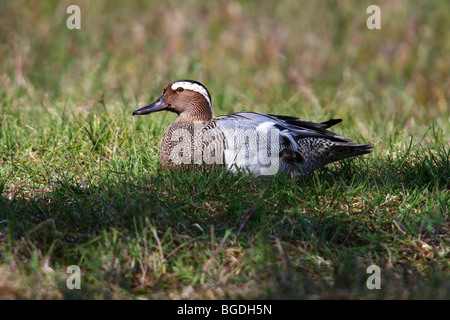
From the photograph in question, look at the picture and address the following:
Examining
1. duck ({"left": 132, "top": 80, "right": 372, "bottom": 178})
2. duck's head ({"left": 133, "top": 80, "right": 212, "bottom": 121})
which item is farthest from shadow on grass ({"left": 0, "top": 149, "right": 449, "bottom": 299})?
duck's head ({"left": 133, "top": 80, "right": 212, "bottom": 121})

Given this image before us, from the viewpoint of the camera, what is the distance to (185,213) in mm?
3268

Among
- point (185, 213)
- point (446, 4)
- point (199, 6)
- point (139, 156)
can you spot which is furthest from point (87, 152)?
point (446, 4)

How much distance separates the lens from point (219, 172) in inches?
142

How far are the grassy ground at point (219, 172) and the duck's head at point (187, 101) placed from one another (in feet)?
1.04

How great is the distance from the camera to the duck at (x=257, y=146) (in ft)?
12.0

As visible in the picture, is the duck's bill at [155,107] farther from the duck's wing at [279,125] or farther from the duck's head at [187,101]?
the duck's wing at [279,125]

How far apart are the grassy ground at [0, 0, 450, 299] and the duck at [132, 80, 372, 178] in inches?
5.6

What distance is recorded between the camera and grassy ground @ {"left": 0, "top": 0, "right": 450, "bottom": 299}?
9.24 feet

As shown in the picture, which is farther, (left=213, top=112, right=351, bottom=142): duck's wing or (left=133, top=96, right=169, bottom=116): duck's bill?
(left=133, top=96, right=169, bottom=116): duck's bill

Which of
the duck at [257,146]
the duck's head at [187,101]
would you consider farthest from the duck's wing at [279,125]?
the duck's head at [187,101]

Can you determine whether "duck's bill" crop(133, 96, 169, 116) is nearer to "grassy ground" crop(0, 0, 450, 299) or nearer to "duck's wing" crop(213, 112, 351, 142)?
"grassy ground" crop(0, 0, 450, 299)
